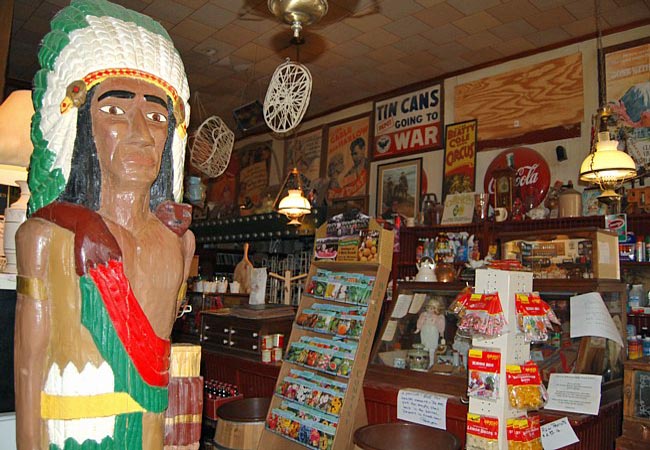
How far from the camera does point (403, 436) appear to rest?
2963 mm

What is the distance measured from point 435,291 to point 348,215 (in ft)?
2.92

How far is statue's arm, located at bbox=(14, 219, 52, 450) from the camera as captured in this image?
110 cm

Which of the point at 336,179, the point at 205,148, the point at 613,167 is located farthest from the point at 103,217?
the point at 336,179

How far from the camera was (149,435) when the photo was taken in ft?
4.00

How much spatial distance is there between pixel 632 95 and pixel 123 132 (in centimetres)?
560

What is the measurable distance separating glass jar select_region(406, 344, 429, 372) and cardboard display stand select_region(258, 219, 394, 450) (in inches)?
11.3

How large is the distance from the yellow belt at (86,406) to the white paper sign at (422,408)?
218 cm

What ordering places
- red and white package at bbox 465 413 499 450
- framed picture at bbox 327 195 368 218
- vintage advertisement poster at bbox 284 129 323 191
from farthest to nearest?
vintage advertisement poster at bbox 284 129 323 191 → framed picture at bbox 327 195 368 218 → red and white package at bbox 465 413 499 450

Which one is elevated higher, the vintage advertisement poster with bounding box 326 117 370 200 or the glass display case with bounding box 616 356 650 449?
the vintage advertisement poster with bounding box 326 117 370 200

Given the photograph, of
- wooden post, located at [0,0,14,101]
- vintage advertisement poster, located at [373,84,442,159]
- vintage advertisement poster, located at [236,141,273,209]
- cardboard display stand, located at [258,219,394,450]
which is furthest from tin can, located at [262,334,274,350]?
vintage advertisement poster, located at [236,141,273,209]

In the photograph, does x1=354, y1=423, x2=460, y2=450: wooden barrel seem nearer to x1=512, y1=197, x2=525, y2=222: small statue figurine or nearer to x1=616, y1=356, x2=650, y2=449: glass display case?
x1=616, y1=356, x2=650, y2=449: glass display case

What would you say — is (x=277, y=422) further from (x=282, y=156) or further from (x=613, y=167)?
(x=282, y=156)

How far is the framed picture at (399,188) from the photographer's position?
716cm

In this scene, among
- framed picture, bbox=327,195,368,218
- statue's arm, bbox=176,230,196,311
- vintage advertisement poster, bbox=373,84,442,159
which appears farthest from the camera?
framed picture, bbox=327,195,368,218
